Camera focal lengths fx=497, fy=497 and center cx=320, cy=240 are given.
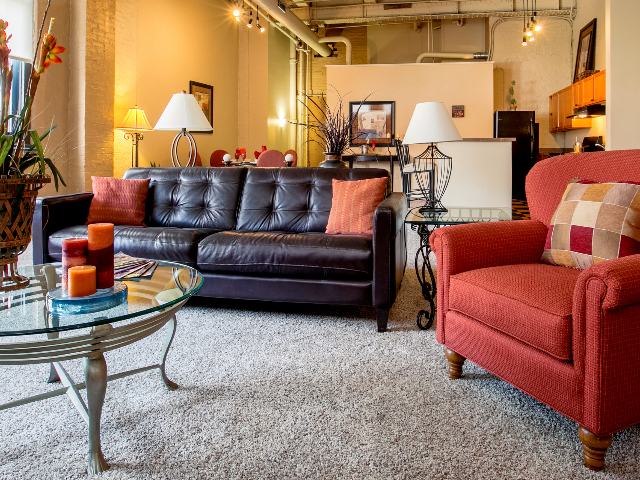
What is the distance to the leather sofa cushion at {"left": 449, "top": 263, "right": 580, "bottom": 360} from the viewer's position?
5.07 feet

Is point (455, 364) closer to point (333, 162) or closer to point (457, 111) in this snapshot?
point (333, 162)

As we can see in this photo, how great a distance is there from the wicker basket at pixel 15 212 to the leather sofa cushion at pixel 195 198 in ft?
6.61

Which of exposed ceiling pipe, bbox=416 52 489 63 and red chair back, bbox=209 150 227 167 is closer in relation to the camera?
red chair back, bbox=209 150 227 167

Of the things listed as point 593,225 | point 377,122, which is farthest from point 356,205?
point 377,122

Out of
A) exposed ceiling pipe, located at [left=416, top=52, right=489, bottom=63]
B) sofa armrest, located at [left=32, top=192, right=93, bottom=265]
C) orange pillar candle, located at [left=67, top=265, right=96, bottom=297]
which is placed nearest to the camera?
orange pillar candle, located at [left=67, top=265, right=96, bottom=297]

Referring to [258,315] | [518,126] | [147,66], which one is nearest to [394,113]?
[518,126]

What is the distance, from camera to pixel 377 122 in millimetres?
10305

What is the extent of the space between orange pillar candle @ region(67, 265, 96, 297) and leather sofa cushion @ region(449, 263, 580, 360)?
136cm

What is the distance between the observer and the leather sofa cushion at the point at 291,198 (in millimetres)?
3445

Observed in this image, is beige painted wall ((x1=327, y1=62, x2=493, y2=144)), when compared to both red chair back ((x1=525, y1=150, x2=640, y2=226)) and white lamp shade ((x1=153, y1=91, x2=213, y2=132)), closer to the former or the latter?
white lamp shade ((x1=153, y1=91, x2=213, y2=132))

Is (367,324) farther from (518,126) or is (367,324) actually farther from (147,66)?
(518,126)

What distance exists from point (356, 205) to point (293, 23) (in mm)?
6759

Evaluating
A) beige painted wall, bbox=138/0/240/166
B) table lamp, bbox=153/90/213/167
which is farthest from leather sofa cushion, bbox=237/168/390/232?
beige painted wall, bbox=138/0/240/166

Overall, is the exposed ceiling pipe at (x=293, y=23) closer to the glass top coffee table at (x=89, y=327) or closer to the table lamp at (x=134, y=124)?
the table lamp at (x=134, y=124)
